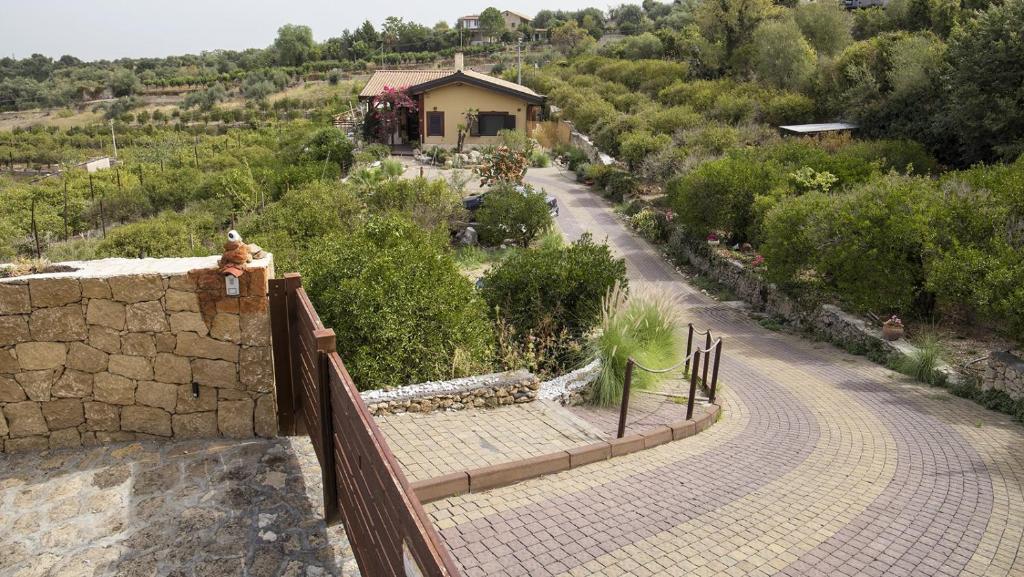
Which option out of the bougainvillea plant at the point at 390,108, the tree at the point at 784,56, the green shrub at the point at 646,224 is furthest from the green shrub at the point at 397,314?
the tree at the point at 784,56

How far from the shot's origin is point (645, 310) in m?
10.5

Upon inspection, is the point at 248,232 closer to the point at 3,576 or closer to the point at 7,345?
the point at 7,345

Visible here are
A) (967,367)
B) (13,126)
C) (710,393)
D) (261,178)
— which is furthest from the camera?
(13,126)

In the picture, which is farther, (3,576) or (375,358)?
(375,358)

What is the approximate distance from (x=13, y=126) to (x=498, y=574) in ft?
292

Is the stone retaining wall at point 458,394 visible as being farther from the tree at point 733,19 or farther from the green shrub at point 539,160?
the tree at point 733,19

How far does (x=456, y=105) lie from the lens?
38906 mm

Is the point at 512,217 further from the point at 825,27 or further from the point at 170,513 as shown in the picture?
the point at 825,27

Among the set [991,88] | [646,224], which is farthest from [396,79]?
[991,88]

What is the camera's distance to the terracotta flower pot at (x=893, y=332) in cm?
1345

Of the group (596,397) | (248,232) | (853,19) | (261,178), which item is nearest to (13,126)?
(261,178)

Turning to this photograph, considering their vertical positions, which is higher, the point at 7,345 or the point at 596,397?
the point at 7,345

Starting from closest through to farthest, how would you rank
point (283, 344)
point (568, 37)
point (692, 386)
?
point (283, 344) → point (692, 386) → point (568, 37)

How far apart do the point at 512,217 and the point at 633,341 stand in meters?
11.5
